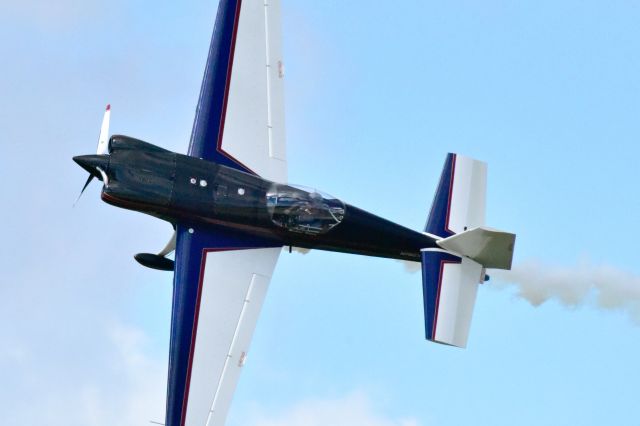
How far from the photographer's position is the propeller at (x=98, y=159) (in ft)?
107

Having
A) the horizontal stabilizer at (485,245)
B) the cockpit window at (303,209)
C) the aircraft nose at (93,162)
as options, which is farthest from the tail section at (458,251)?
the aircraft nose at (93,162)

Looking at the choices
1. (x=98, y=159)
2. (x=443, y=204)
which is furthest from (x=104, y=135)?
(x=443, y=204)

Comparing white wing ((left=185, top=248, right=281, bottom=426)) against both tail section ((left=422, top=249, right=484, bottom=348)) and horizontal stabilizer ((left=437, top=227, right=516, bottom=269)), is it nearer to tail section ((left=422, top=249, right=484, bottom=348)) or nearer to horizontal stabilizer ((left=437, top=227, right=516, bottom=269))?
tail section ((left=422, top=249, right=484, bottom=348))

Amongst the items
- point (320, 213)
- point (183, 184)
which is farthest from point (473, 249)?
point (183, 184)

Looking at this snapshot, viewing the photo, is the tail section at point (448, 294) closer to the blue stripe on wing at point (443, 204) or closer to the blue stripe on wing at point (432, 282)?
the blue stripe on wing at point (432, 282)

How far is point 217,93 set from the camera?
3391 centimetres

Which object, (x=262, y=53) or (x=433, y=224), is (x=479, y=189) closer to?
(x=433, y=224)

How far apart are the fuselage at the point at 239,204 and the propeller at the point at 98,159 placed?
4.4 inches

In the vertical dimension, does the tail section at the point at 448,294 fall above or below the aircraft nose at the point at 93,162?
below

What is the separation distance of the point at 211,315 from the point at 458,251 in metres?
5.51

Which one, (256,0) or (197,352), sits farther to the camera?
(256,0)

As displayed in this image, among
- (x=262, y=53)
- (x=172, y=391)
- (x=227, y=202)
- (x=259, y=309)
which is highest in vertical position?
(x=262, y=53)

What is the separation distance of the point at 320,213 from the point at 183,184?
2.97m

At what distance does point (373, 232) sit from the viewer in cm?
3344
